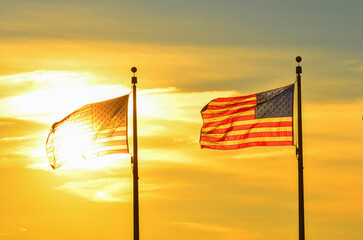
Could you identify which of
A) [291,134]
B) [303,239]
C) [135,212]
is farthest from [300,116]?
[135,212]

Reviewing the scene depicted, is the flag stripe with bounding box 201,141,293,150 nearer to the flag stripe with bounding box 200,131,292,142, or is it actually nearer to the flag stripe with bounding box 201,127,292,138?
the flag stripe with bounding box 200,131,292,142

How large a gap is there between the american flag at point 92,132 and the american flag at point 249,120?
15.5 feet

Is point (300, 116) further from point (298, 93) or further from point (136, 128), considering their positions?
point (136, 128)

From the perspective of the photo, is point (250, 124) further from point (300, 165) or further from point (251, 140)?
point (300, 165)

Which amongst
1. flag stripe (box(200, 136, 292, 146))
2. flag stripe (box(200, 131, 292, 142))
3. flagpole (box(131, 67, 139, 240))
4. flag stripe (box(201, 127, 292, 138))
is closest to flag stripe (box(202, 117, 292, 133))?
flag stripe (box(201, 127, 292, 138))

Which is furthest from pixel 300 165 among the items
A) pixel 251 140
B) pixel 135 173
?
pixel 135 173

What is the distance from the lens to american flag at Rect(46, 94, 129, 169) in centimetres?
6469

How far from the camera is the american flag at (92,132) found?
6469 centimetres

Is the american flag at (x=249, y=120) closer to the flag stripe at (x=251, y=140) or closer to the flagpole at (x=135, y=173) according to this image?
the flag stripe at (x=251, y=140)

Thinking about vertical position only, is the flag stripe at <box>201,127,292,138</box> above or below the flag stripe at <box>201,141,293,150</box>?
above

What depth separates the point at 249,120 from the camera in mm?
63812

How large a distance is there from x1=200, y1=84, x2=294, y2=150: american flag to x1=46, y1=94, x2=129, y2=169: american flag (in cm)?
472

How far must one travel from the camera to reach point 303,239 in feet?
202

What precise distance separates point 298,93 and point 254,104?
2.69 m
